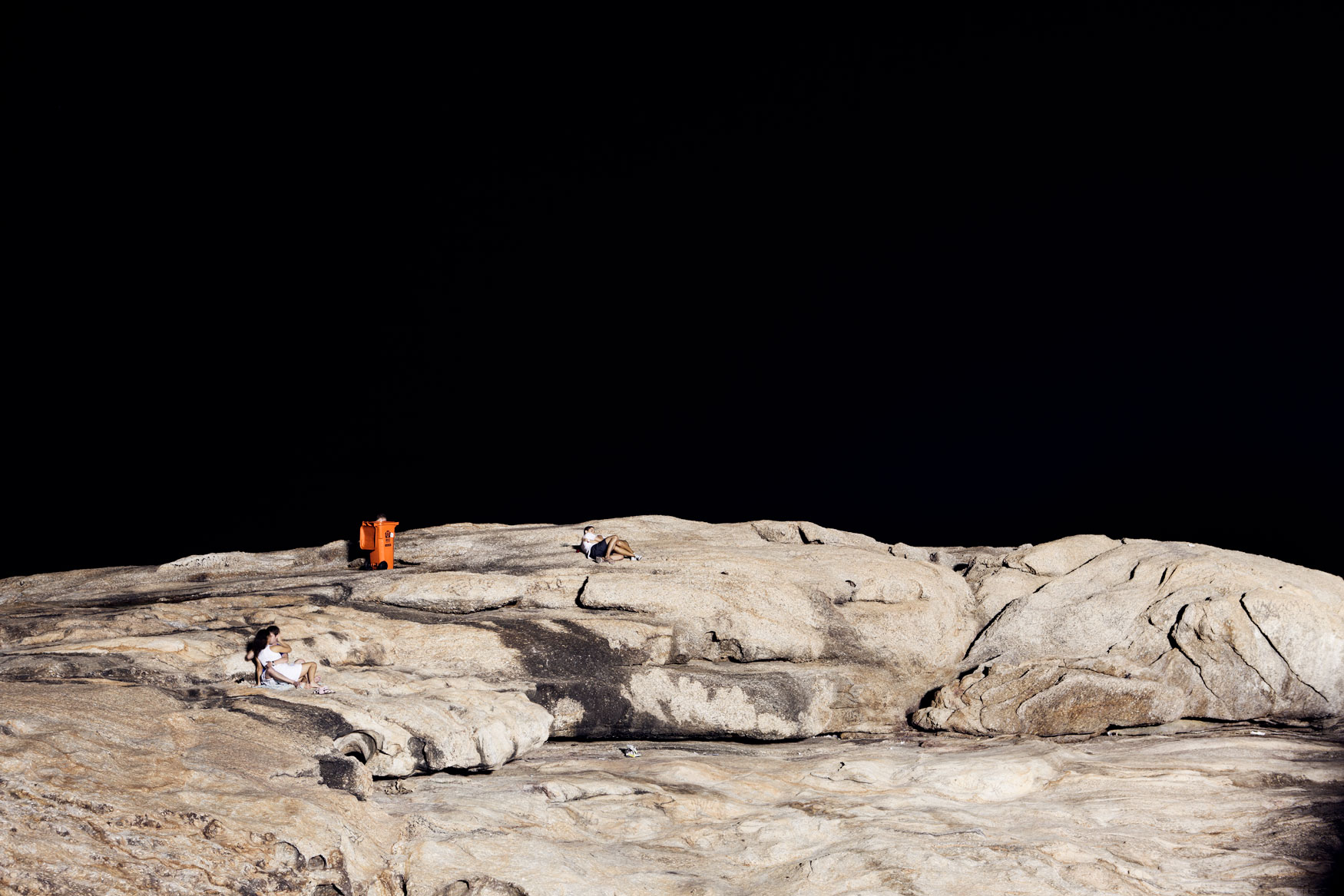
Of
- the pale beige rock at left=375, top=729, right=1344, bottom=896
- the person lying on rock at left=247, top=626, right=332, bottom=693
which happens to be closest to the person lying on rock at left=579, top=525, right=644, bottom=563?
the pale beige rock at left=375, top=729, right=1344, bottom=896

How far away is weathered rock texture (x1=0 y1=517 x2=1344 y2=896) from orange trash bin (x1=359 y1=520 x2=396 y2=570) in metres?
A: 0.53

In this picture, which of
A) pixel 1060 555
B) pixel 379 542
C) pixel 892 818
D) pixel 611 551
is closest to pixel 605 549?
pixel 611 551

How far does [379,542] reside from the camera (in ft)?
59.5

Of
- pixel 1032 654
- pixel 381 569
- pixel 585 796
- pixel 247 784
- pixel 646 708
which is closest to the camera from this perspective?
pixel 247 784

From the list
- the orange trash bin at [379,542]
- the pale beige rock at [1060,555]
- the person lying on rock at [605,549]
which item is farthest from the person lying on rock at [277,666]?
the pale beige rock at [1060,555]

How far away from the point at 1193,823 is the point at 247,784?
12108 millimetres

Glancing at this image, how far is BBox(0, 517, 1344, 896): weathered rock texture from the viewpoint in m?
9.28

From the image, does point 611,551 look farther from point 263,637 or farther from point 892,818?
point 892,818

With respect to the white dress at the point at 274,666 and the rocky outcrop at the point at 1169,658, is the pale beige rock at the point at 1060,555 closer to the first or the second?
the rocky outcrop at the point at 1169,658

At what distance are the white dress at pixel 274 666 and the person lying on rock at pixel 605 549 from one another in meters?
6.23

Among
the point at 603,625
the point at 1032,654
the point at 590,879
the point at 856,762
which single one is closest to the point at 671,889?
the point at 590,879

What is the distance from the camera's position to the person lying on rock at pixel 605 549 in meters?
17.6

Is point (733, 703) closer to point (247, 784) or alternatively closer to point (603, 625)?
point (603, 625)

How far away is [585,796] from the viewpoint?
12.2m
